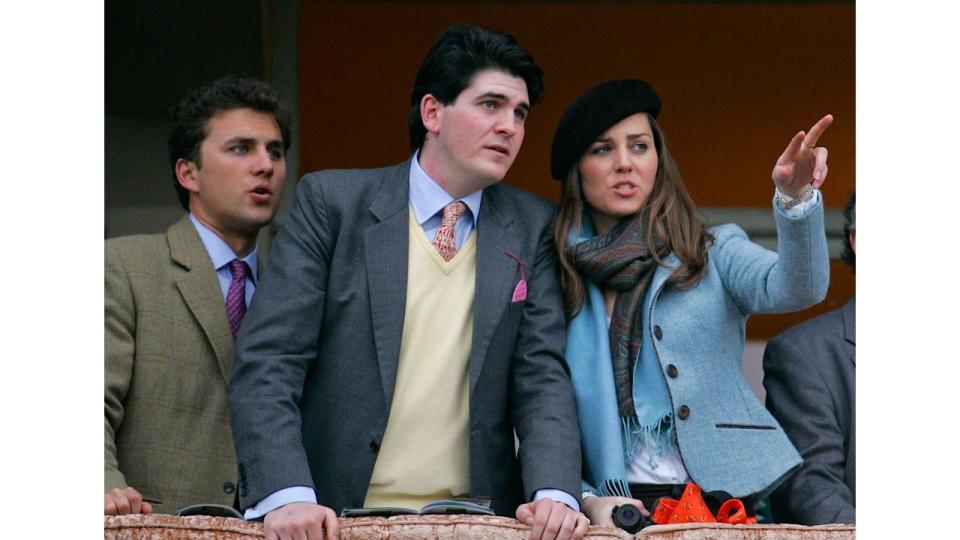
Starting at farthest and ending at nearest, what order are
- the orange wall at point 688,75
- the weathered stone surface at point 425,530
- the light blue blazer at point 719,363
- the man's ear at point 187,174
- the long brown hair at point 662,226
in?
the orange wall at point 688,75 → the man's ear at point 187,174 → the long brown hair at point 662,226 → the light blue blazer at point 719,363 → the weathered stone surface at point 425,530

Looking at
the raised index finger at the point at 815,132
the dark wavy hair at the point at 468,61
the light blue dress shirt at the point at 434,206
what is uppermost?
the dark wavy hair at the point at 468,61

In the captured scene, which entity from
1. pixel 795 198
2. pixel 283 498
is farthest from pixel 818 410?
pixel 283 498

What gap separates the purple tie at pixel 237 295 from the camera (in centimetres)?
424

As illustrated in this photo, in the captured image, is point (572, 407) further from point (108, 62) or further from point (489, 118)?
point (108, 62)

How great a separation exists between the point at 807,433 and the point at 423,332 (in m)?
0.99

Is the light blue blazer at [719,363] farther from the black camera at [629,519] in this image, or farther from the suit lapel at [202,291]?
the suit lapel at [202,291]

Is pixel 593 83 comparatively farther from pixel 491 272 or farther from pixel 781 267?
pixel 781 267

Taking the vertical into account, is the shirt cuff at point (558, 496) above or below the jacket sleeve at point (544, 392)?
below

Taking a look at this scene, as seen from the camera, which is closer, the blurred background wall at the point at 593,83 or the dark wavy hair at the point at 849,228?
the dark wavy hair at the point at 849,228

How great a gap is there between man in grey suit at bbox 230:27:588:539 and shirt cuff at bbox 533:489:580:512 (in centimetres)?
5

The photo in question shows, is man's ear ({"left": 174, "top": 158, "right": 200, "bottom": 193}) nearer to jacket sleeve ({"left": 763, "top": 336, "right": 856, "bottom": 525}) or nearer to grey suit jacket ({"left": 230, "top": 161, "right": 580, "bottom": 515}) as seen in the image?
grey suit jacket ({"left": 230, "top": 161, "right": 580, "bottom": 515})

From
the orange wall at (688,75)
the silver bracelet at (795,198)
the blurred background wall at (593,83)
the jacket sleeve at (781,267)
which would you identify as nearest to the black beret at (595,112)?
the jacket sleeve at (781,267)

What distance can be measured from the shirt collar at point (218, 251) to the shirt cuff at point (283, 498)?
2.80 feet

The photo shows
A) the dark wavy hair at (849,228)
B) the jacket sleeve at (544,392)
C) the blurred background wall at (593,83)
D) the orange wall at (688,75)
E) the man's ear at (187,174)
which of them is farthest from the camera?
the orange wall at (688,75)
